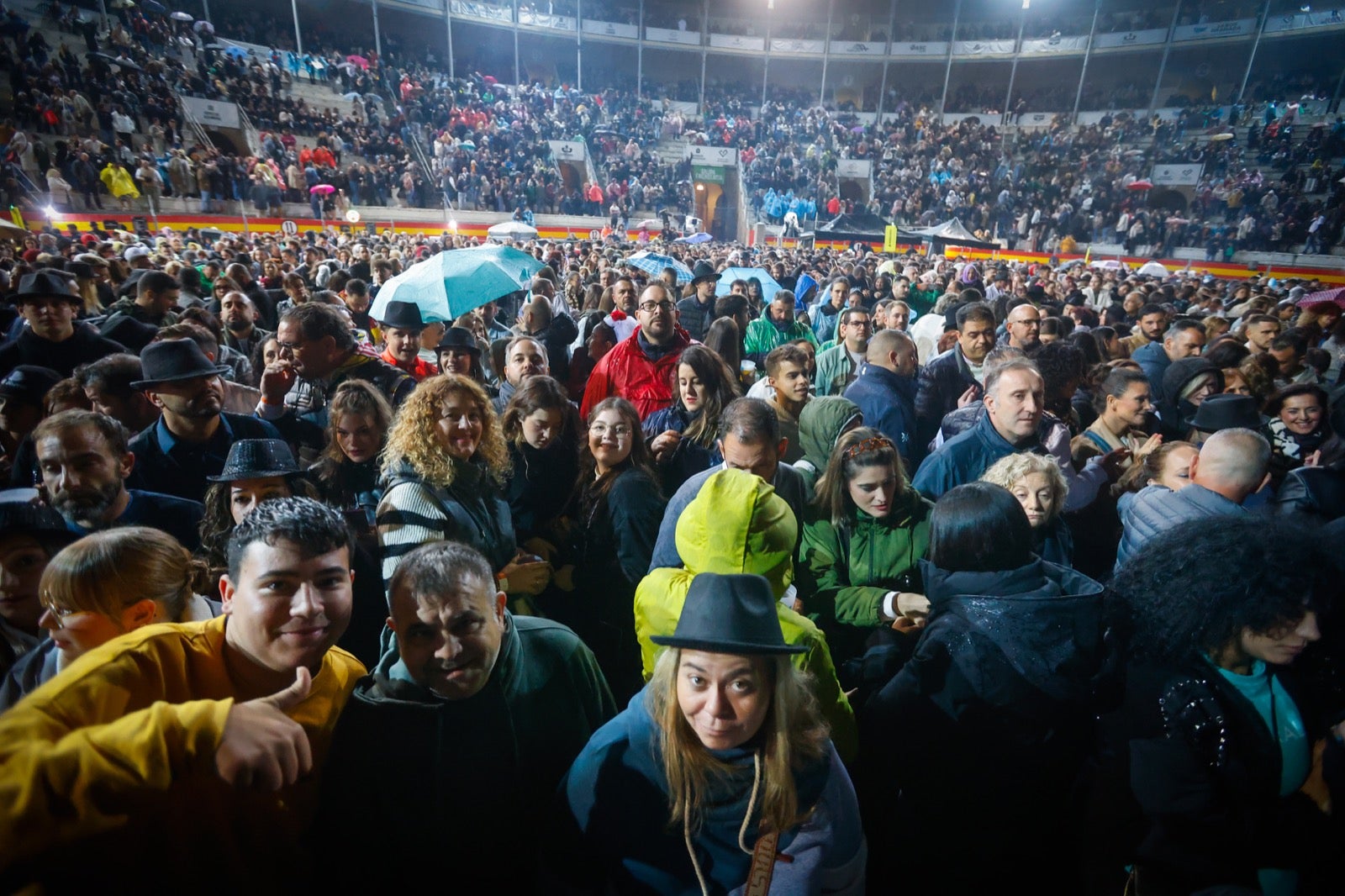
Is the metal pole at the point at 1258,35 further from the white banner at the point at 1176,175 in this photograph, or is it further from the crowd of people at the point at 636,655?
the crowd of people at the point at 636,655

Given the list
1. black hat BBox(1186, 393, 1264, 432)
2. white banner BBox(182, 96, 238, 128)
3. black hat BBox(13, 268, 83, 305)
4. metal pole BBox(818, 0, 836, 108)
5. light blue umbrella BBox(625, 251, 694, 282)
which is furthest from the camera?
metal pole BBox(818, 0, 836, 108)

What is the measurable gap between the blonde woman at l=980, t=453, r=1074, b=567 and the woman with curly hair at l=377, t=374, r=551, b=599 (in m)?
2.31

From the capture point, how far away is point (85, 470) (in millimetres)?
2521

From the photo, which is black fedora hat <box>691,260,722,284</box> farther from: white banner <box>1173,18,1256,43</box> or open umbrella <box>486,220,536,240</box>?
white banner <box>1173,18,1256,43</box>

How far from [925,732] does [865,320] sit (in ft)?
13.9

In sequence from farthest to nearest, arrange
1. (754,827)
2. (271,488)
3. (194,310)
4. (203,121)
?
1. (203,121)
2. (194,310)
3. (271,488)
4. (754,827)

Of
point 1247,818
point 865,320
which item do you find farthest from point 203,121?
point 1247,818

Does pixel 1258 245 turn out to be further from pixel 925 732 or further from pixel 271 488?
pixel 271 488

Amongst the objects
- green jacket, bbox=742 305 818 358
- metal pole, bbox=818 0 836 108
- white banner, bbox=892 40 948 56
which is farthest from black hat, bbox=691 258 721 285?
white banner, bbox=892 40 948 56

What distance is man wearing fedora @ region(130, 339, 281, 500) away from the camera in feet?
10.3

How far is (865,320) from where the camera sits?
5.63 metres

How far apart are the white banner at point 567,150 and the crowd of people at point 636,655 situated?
31.6 metres

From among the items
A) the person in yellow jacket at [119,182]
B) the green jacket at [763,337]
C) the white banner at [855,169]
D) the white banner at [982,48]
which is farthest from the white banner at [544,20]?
the green jacket at [763,337]

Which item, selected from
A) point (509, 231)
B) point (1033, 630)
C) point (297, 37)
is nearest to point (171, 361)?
point (1033, 630)
